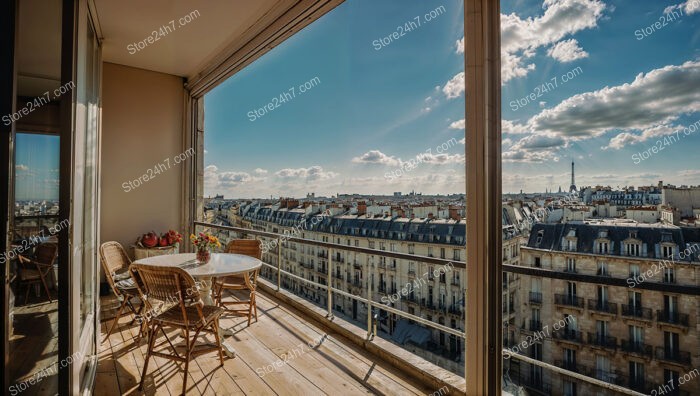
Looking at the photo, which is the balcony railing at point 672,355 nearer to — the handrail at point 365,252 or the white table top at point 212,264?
the handrail at point 365,252

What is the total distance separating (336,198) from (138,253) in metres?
2.67

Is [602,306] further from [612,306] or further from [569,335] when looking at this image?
[569,335]

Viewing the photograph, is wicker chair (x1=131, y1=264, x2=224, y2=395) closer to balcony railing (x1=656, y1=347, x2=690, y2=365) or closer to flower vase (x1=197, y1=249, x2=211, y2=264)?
flower vase (x1=197, y1=249, x2=211, y2=264)

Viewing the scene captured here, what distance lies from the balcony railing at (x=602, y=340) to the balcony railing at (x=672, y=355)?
0.16 metres

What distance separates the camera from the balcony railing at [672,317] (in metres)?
1.41

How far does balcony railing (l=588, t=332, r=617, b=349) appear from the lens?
5.36 ft

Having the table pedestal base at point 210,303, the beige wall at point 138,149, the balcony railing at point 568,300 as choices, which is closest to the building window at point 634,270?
the balcony railing at point 568,300

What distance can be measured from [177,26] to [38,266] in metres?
3.16

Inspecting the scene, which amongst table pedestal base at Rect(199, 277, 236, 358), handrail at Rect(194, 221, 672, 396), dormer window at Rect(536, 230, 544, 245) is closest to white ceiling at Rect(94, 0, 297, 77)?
handrail at Rect(194, 221, 672, 396)

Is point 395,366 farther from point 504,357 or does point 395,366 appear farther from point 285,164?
point 285,164

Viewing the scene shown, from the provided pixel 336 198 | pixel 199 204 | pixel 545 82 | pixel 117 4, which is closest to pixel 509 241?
pixel 545 82

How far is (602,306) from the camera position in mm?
1648

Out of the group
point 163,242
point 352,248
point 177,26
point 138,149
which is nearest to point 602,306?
point 352,248

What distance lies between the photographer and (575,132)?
1640 millimetres
